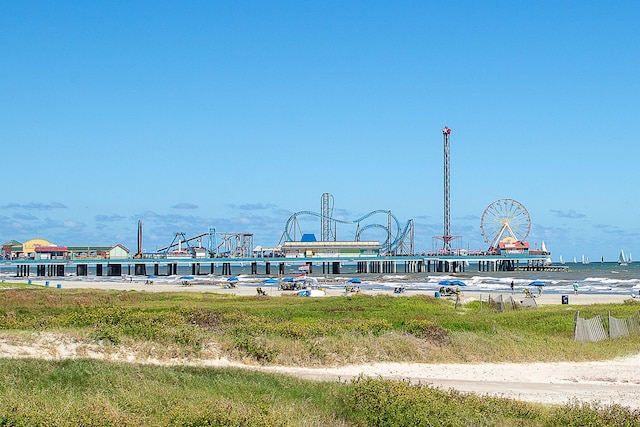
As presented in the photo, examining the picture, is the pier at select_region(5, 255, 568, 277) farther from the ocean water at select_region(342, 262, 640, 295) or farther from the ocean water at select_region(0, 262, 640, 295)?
the ocean water at select_region(342, 262, 640, 295)

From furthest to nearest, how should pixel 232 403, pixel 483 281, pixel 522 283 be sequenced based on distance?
pixel 483 281 → pixel 522 283 → pixel 232 403

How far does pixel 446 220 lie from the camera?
153000mm

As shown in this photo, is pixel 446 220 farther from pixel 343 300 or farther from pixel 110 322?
pixel 110 322

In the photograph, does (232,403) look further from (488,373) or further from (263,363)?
(488,373)

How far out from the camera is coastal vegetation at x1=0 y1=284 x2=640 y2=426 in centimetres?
1277

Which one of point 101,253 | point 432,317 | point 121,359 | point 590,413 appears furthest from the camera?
point 101,253

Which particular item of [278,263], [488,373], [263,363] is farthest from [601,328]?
[278,263]

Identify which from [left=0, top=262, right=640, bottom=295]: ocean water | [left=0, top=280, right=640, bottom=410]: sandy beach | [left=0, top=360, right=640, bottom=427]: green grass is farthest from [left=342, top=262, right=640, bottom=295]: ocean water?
[left=0, top=360, right=640, bottom=427]: green grass

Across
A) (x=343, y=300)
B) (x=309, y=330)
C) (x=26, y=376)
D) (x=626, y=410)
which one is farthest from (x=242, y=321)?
(x=343, y=300)

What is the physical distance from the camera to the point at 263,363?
862 inches

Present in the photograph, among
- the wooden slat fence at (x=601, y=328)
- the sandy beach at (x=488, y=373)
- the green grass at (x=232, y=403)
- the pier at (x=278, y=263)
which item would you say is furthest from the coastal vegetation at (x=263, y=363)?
the pier at (x=278, y=263)

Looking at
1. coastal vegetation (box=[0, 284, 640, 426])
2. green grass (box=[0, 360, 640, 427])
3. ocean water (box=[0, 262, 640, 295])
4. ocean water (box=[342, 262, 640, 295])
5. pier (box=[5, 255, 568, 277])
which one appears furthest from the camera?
pier (box=[5, 255, 568, 277])

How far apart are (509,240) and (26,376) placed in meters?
139

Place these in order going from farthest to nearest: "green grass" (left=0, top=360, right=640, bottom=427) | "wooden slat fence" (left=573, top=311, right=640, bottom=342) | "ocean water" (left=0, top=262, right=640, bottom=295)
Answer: "ocean water" (left=0, top=262, right=640, bottom=295) < "wooden slat fence" (left=573, top=311, right=640, bottom=342) < "green grass" (left=0, top=360, right=640, bottom=427)
